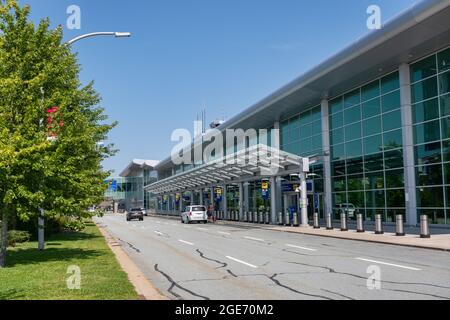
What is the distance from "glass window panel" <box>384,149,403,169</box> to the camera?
2872 centimetres

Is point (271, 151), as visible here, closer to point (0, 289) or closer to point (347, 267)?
point (347, 267)

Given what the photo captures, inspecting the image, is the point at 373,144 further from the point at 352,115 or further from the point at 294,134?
the point at 294,134

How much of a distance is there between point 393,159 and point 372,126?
3110mm

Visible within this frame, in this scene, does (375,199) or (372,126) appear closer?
(375,199)

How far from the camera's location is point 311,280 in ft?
34.1

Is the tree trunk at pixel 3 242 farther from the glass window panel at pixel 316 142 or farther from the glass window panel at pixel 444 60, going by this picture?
the glass window panel at pixel 316 142

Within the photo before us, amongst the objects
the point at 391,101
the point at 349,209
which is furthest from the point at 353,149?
the point at 391,101

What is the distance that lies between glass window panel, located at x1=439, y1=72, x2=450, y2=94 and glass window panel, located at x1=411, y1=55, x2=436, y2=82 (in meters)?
0.68

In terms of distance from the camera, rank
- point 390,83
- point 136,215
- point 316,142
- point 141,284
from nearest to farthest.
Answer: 1. point 141,284
2. point 390,83
3. point 316,142
4. point 136,215

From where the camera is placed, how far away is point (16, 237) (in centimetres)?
1948

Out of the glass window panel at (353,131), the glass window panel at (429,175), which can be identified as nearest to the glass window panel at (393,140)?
the glass window panel at (429,175)

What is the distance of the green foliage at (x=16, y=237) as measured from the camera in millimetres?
18906

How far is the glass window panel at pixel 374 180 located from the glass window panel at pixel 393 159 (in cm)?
83
